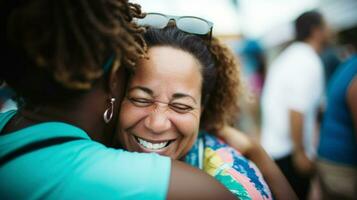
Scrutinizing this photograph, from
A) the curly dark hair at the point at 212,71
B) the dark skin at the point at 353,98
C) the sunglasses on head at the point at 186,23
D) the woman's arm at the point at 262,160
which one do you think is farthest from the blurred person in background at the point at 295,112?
the sunglasses on head at the point at 186,23

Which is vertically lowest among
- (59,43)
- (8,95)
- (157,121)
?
(8,95)

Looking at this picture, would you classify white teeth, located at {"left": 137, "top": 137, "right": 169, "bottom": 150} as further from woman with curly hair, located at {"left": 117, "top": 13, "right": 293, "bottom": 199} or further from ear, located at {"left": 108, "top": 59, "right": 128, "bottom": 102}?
ear, located at {"left": 108, "top": 59, "right": 128, "bottom": 102}

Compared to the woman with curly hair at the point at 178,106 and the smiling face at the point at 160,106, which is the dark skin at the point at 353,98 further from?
the smiling face at the point at 160,106

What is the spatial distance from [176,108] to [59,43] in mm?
745

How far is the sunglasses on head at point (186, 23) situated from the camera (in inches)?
72.6

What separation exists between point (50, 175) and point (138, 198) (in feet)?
0.91

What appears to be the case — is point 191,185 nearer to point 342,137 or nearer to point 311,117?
point 342,137

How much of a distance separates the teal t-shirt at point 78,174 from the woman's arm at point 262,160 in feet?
3.28

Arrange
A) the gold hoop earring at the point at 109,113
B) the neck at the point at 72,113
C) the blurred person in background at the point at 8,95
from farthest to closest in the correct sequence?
the blurred person in background at the point at 8,95, the gold hoop earring at the point at 109,113, the neck at the point at 72,113

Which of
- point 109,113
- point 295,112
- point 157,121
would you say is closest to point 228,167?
point 157,121

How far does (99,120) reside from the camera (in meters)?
1.41

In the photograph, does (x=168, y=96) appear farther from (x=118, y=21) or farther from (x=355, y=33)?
(x=355, y=33)

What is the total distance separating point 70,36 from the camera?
1121 mm

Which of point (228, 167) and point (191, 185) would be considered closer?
point (191, 185)
